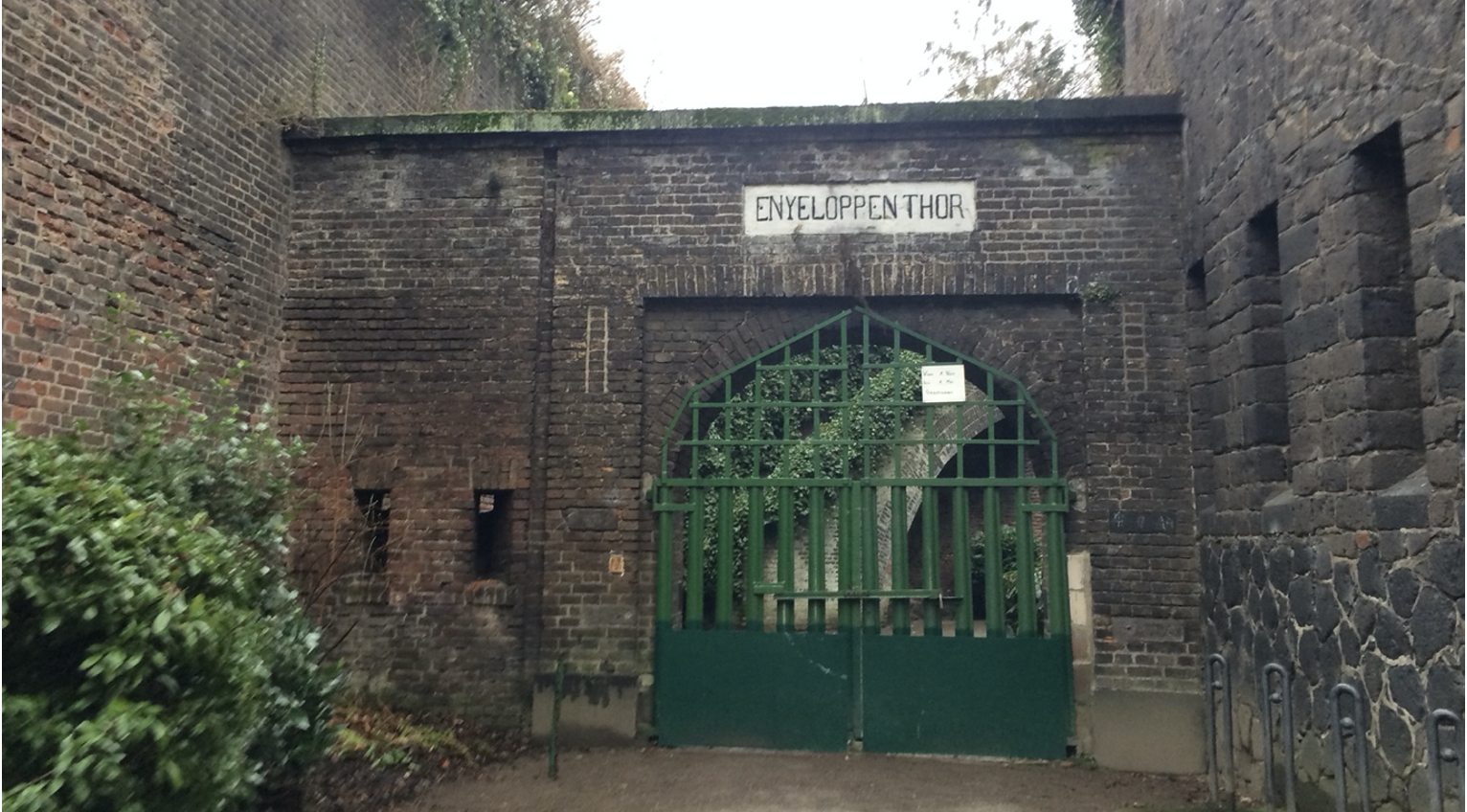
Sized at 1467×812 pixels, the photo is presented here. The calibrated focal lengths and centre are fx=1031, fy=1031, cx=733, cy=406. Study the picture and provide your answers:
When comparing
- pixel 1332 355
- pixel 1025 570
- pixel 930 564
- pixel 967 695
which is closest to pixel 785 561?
pixel 930 564

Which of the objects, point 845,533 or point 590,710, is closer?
point 590,710

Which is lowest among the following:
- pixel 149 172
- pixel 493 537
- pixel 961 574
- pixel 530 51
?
pixel 961 574

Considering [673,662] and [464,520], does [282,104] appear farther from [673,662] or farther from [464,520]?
[673,662]

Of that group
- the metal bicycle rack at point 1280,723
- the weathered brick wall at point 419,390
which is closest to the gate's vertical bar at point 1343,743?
the metal bicycle rack at point 1280,723

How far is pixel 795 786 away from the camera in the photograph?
6.93 metres

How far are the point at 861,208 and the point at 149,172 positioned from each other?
516 cm

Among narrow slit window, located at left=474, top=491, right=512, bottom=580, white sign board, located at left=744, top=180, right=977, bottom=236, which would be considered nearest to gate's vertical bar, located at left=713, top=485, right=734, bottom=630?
narrow slit window, located at left=474, top=491, right=512, bottom=580

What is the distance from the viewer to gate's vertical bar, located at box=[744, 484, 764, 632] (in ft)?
26.2

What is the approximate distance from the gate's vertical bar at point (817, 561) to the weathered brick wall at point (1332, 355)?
279 cm

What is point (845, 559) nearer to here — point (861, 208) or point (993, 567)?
point (993, 567)

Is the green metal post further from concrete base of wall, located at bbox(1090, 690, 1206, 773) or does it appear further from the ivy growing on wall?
the ivy growing on wall

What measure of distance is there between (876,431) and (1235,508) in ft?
29.3

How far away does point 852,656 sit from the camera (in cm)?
789

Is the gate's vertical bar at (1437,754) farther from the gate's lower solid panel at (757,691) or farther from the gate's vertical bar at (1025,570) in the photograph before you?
the gate's lower solid panel at (757,691)
